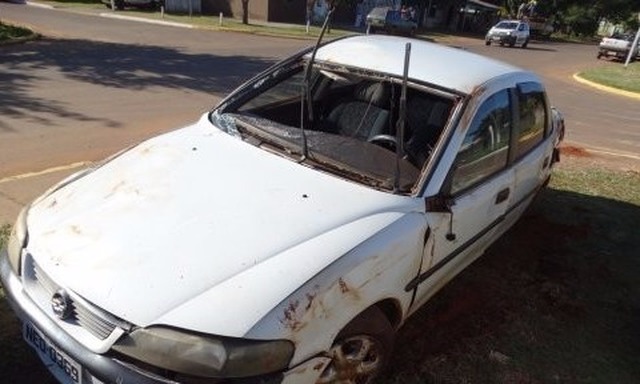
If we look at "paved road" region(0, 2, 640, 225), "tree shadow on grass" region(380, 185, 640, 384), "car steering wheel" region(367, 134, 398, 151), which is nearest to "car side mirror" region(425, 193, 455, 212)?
"car steering wheel" region(367, 134, 398, 151)

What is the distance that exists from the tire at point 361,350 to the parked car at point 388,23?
28716mm

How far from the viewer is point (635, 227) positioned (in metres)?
Answer: 6.11

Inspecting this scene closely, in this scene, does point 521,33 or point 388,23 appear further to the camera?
point 521,33

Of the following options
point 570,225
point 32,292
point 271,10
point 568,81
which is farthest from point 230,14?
point 32,292

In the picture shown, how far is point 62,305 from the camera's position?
240 centimetres

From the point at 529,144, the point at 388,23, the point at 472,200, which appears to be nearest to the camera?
the point at 472,200

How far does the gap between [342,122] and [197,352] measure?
6.76 ft

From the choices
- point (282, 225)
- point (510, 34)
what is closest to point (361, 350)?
point (282, 225)

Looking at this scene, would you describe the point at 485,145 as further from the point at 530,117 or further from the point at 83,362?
the point at 83,362

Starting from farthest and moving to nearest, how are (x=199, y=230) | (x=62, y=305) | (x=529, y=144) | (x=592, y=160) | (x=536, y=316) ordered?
(x=592, y=160), (x=529, y=144), (x=536, y=316), (x=199, y=230), (x=62, y=305)

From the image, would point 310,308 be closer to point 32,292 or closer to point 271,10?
point 32,292

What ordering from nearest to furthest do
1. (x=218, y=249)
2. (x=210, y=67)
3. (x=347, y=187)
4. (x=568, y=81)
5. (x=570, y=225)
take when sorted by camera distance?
1. (x=218, y=249)
2. (x=347, y=187)
3. (x=570, y=225)
4. (x=210, y=67)
5. (x=568, y=81)

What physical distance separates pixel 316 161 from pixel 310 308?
115 cm

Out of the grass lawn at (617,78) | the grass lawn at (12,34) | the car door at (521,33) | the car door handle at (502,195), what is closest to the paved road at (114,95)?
the grass lawn at (12,34)
